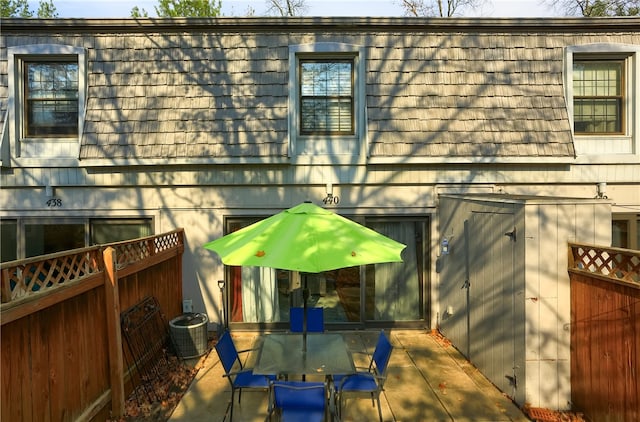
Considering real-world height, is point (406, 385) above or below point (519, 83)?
below

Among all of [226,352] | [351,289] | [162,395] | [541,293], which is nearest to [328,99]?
[351,289]

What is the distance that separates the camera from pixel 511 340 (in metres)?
5.06

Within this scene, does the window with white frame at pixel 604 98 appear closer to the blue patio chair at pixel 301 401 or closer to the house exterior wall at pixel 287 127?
the house exterior wall at pixel 287 127

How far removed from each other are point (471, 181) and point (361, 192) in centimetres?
211

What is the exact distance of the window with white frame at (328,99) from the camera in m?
7.61

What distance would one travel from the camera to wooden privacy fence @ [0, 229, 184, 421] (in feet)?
10.5

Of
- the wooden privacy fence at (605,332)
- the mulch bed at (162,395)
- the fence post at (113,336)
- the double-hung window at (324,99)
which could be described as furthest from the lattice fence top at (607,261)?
the fence post at (113,336)

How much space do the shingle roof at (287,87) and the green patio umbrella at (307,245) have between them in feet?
10.6

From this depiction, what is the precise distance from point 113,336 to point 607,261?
558 cm

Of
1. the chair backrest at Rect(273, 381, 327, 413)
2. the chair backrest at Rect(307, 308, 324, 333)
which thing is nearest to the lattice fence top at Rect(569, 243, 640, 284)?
the chair backrest at Rect(273, 381, 327, 413)

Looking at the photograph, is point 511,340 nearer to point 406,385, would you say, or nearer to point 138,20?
point 406,385

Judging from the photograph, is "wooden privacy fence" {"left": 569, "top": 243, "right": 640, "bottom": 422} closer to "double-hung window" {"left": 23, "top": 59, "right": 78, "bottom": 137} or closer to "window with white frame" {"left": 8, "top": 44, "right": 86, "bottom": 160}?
"window with white frame" {"left": 8, "top": 44, "right": 86, "bottom": 160}

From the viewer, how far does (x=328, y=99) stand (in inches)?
306

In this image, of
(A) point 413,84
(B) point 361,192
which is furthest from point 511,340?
(A) point 413,84
